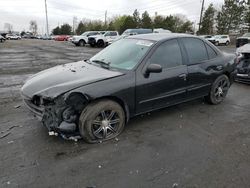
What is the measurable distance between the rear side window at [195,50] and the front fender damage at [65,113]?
2.37 metres

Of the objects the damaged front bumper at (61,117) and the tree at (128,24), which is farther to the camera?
the tree at (128,24)

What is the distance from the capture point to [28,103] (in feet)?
12.4

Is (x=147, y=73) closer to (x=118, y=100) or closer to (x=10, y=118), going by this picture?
(x=118, y=100)

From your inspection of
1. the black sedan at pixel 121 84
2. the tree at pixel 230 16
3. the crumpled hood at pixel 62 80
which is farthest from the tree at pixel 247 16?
the crumpled hood at pixel 62 80

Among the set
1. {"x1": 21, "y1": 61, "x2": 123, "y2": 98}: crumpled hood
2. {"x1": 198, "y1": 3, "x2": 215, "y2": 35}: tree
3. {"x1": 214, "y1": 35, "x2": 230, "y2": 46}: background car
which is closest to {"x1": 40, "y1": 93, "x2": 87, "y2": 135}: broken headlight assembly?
{"x1": 21, "y1": 61, "x2": 123, "y2": 98}: crumpled hood

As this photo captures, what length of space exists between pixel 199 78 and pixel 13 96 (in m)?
4.36

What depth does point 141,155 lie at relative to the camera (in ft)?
10.9

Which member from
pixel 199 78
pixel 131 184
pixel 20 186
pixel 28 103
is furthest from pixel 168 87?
pixel 20 186

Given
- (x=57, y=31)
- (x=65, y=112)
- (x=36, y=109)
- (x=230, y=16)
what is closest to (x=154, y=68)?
(x=65, y=112)

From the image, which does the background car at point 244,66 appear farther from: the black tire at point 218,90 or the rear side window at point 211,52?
the rear side window at point 211,52

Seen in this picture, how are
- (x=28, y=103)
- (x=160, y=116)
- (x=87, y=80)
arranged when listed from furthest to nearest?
(x=160, y=116), (x=28, y=103), (x=87, y=80)

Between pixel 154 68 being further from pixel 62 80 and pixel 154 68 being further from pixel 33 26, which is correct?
pixel 33 26

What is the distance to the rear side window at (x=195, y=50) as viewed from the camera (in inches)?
185

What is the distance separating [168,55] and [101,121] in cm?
175
